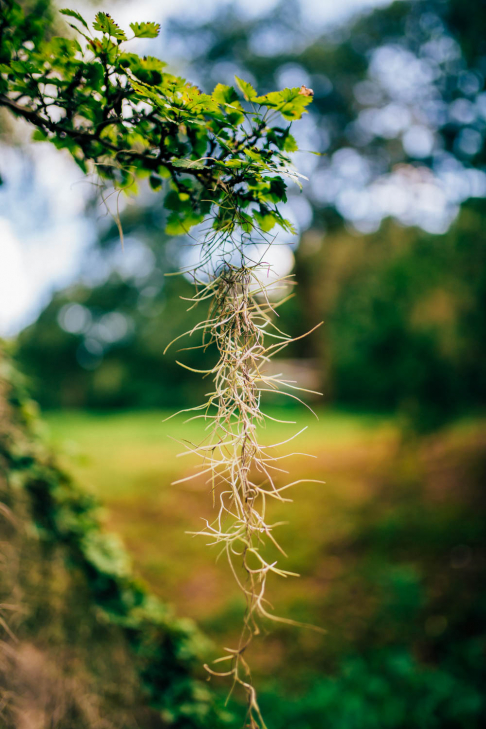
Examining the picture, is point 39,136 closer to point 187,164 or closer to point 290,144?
point 187,164

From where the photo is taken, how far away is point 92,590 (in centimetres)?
194

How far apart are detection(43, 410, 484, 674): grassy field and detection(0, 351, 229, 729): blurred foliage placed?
27 cm

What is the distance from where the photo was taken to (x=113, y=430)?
12156 millimetres

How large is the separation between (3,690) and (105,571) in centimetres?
57

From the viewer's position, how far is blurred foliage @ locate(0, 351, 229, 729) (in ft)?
6.10

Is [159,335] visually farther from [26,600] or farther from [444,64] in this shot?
[26,600]

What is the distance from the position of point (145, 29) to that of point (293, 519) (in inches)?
232

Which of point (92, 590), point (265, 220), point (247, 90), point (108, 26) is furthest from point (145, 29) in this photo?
point (92, 590)

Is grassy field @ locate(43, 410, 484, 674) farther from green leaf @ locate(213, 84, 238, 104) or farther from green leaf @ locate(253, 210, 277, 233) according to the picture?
green leaf @ locate(213, 84, 238, 104)

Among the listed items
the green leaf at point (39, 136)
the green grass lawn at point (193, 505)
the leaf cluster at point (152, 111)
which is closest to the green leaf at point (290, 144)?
the leaf cluster at point (152, 111)

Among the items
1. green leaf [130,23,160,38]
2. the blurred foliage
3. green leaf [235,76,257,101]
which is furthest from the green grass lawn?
green leaf [130,23,160,38]

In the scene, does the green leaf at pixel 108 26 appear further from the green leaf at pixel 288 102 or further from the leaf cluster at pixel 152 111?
the green leaf at pixel 288 102

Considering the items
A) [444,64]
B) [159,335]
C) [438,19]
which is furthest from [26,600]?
[159,335]

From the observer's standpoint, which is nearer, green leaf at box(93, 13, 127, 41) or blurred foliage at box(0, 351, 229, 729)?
green leaf at box(93, 13, 127, 41)
